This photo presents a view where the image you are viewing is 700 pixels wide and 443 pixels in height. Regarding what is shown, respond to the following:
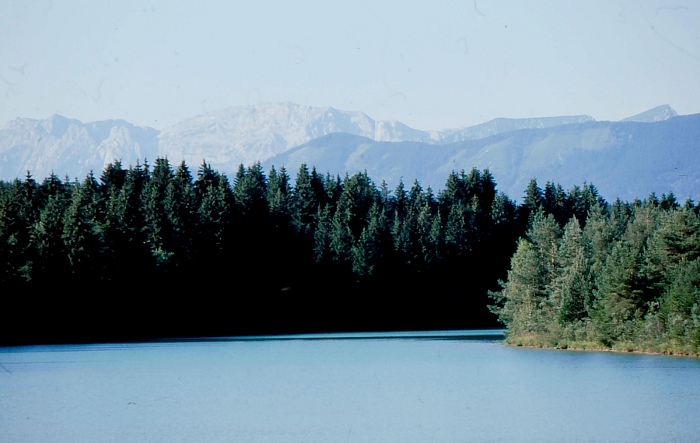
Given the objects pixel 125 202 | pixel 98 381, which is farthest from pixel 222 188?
pixel 98 381

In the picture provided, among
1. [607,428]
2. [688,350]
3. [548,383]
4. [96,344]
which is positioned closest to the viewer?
[607,428]

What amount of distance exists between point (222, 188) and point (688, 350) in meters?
66.8

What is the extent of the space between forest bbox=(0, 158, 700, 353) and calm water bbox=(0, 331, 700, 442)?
21.3 feet

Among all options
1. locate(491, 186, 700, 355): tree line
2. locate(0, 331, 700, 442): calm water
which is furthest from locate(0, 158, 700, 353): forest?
locate(0, 331, 700, 442): calm water

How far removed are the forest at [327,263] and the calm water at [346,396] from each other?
21.3 feet

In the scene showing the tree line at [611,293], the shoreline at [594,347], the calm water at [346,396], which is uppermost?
the tree line at [611,293]

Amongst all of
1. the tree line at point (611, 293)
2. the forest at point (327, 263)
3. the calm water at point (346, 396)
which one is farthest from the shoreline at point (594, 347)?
the calm water at point (346, 396)

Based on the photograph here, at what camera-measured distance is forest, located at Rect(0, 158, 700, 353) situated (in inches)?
2581

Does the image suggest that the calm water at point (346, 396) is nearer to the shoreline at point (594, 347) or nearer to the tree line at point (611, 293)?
the shoreline at point (594, 347)

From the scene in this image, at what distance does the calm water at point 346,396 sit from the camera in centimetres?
3288

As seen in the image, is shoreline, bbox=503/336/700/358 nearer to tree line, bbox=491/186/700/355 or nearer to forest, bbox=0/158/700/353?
tree line, bbox=491/186/700/355

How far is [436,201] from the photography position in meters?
156

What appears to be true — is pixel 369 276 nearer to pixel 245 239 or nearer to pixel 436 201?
pixel 245 239

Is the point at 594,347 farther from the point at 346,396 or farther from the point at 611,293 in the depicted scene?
the point at 346,396
